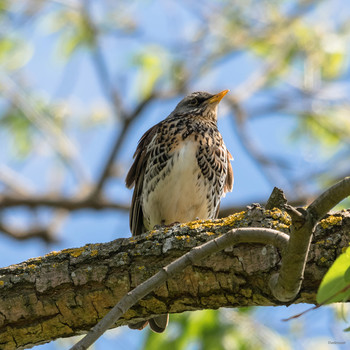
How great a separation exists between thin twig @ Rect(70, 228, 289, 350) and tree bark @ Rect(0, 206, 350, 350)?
61cm

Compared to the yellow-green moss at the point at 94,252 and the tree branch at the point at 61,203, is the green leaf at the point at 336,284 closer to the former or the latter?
the yellow-green moss at the point at 94,252

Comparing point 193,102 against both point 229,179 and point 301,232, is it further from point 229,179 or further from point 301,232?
point 301,232

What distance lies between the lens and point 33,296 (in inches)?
144

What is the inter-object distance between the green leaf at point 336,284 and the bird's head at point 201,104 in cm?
444

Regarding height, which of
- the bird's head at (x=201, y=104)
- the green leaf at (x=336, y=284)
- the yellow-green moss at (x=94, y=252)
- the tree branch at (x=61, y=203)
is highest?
the tree branch at (x=61, y=203)

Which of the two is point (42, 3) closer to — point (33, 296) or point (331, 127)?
point (331, 127)

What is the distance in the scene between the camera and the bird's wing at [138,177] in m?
6.13

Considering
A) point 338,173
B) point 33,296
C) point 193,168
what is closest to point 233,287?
point 33,296

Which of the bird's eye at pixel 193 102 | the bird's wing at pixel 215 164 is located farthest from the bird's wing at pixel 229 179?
the bird's eye at pixel 193 102

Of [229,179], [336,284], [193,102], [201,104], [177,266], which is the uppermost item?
[193,102]

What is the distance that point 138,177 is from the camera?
6.20 metres

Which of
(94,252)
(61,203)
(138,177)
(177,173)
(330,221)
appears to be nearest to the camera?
(330,221)

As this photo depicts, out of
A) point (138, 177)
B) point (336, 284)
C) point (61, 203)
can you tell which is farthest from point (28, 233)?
point (336, 284)

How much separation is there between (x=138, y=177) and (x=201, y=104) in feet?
3.79
